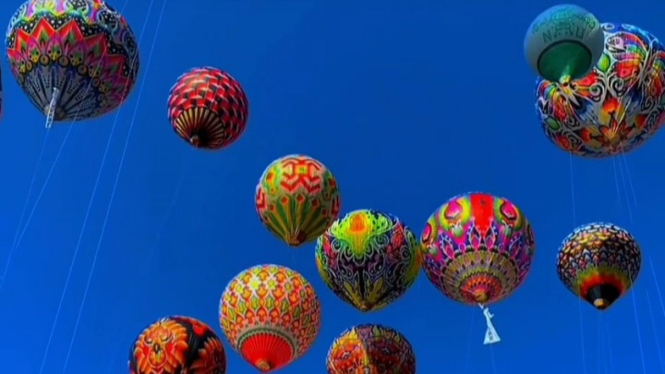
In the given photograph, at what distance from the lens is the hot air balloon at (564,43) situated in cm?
630

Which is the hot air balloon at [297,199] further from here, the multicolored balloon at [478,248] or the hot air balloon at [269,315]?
the multicolored balloon at [478,248]

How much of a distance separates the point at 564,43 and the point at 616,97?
34.9 inches

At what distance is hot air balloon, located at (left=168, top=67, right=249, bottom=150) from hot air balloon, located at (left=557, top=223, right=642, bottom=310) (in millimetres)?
3123

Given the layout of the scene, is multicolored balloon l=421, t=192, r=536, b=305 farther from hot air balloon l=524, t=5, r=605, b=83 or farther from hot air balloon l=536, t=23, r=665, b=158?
hot air balloon l=524, t=5, r=605, b=83

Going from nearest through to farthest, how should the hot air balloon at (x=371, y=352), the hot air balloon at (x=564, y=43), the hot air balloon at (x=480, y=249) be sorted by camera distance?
the hot air balloon at (x=564, y=43), the hot air balloon at (x=480, y=249), the hot air balloon at (x=371, y=352)

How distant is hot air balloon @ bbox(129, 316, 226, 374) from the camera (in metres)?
6.44

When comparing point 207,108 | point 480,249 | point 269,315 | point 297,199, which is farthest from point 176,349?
point 480,249

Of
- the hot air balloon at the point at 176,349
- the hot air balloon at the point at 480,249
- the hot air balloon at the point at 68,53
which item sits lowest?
the hot air balloon at the point at 176,349

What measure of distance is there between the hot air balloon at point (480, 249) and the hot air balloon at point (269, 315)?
3.60ft

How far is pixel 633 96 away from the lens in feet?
22.6

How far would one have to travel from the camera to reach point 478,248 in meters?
6.77

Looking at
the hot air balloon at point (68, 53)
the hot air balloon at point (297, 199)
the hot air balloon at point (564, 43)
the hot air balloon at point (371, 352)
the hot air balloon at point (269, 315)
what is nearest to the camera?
the hot air balloon at point (564, 43)

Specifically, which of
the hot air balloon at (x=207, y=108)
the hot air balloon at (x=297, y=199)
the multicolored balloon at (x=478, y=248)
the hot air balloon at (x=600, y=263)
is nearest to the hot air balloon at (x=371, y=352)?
the multicolored balloon at (x=478, y=248)

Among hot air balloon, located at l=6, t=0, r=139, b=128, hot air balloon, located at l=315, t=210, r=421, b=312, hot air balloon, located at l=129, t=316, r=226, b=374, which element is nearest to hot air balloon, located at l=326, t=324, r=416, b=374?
hot air balloon, located at l=315, t=210, r=421, b=312
